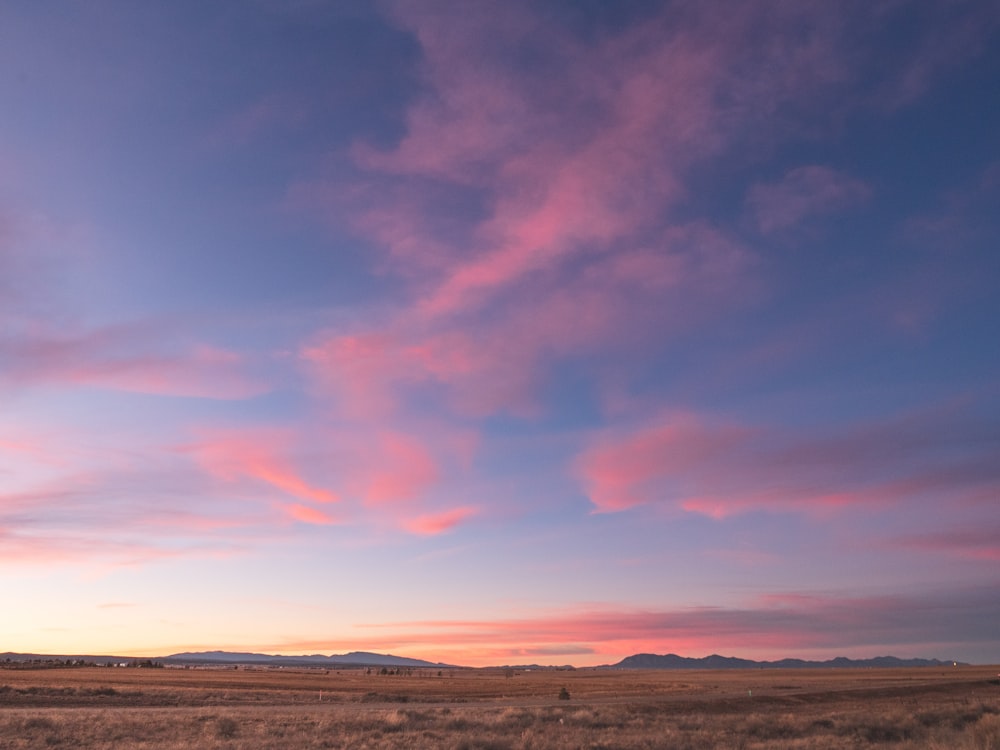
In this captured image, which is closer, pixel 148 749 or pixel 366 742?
pixel 148 749

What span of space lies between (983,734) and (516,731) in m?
18.5

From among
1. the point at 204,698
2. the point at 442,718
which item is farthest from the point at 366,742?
the point at 204,698

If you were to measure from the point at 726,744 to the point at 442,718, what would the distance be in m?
15.7

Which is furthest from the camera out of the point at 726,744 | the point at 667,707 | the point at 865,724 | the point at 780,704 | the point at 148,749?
the point at 780,704

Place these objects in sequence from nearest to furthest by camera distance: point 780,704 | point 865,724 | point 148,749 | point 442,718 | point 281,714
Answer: point 148,749, point 865,724, point 442,718, point 281,714, point 780,704

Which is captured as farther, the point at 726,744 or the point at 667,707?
the point at 667,707

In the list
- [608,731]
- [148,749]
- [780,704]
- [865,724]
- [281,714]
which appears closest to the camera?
[148,749]

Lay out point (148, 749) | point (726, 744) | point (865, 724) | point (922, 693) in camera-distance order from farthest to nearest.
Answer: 1. point (922, 693)
2. point (865, 724)
3. point (726, 744)
4. point (148, 749)

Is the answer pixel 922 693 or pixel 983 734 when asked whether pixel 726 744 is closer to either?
pixel 983 734

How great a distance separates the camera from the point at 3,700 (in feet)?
170

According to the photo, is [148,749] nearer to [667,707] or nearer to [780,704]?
[667,707]

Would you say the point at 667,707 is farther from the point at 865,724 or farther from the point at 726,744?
the point at 726,744

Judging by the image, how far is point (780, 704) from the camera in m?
54.5

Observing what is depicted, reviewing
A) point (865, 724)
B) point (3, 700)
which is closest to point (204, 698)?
point (3, 700)
